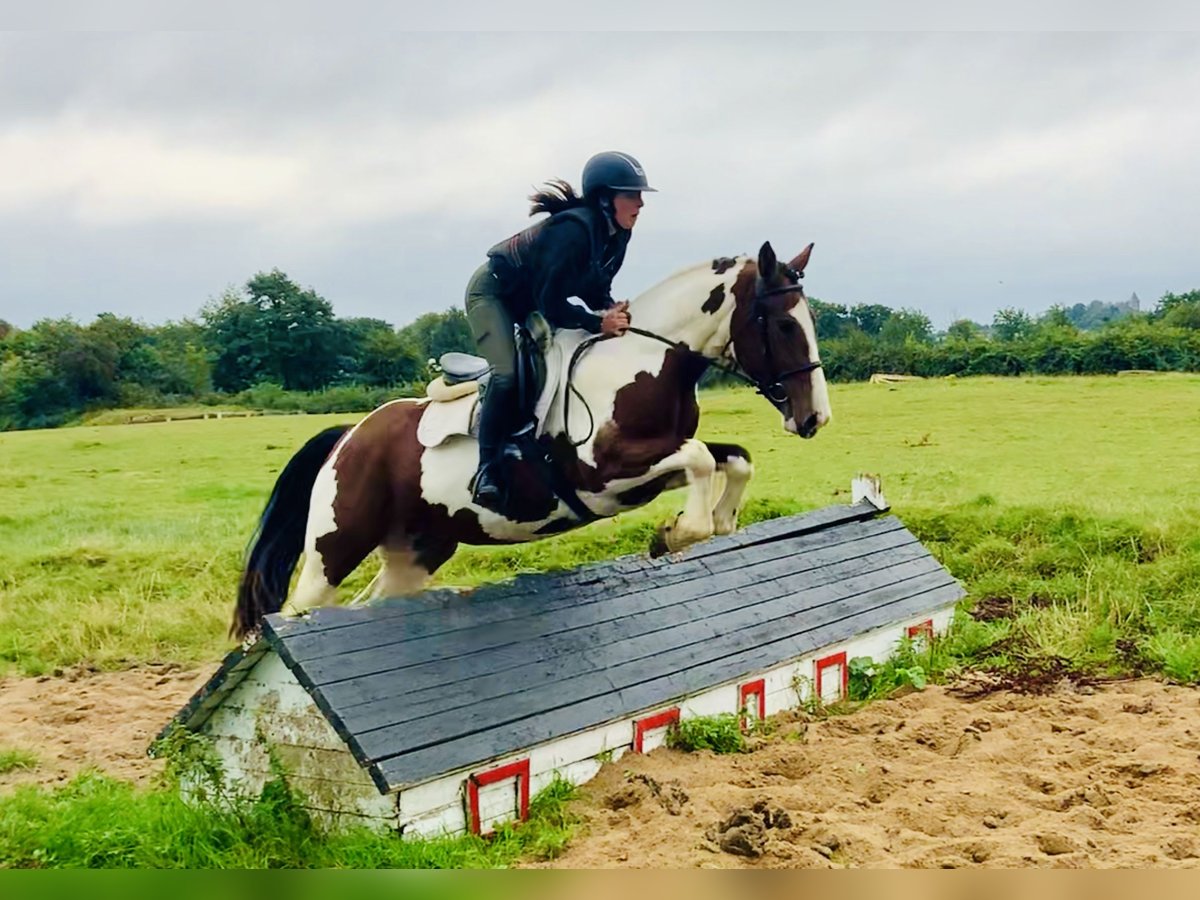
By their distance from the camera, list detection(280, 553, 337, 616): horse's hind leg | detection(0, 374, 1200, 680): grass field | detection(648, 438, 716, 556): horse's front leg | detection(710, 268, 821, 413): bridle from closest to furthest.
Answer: detection(648, 438, 716, 556): horse's front leg
detection(710, 268, 821, 413): bridle
detection(280, 553, 337, 616): horse's hind leg
detection(0, 374, 1200, 680): grass field

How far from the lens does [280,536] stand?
496cm

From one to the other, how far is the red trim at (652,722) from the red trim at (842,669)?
108cm

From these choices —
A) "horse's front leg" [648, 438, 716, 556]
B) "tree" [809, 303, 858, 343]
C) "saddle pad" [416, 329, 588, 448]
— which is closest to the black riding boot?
"saddle pad" [416, 329, 588, 448]

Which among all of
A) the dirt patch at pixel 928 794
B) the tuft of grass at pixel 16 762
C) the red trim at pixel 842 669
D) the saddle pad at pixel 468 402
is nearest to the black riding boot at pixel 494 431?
the saddle pad at pixel 468 402

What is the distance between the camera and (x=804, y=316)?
4000 mm

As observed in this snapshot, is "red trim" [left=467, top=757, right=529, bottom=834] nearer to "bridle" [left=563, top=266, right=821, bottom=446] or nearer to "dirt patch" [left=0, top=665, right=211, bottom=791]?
"bridle" [left=563, top=266, right=821, bottom=446]

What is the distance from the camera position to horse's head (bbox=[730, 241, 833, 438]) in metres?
3.98

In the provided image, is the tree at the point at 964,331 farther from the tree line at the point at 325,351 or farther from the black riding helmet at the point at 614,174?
the black riding helmet at the point at 614,174

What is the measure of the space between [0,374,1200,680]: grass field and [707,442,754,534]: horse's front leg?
2.26 ft

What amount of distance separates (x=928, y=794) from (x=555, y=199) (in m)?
2.52

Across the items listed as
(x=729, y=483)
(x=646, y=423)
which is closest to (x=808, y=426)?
(x=729, y=483)

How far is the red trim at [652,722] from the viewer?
13.6 feet

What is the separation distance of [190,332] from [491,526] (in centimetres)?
957

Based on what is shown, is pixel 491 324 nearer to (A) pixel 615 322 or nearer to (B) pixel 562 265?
(B) pixel 562 265
